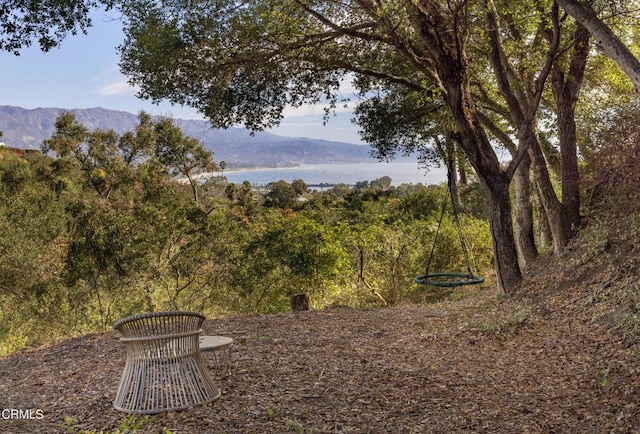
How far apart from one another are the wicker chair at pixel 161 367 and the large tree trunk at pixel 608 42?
4244mm

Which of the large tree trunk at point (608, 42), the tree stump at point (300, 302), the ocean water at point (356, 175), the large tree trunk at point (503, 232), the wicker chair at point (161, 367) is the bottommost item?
the tree stump at point (300, 302)

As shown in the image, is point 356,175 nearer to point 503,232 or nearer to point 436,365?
point 503,232

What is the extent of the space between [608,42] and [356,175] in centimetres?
1516

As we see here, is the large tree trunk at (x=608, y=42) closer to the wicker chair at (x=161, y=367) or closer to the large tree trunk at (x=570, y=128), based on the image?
the large tree trunk at (x=570, y=128)

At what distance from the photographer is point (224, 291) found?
959 cm

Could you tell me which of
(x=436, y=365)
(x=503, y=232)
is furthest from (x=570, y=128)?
(x=436, y=365)

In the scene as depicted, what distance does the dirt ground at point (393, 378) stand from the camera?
359cm

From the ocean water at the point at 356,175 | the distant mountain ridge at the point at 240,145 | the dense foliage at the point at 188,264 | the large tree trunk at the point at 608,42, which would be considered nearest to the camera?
the large tree trunk at the point at 608,42

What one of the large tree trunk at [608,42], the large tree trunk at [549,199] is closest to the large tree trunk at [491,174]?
the large tree trunk at [549,199]

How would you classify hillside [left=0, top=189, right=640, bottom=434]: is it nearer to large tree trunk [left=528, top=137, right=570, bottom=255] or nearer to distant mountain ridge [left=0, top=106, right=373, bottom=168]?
large tree trunk [left=528, top=137, right=570, bottom=255]

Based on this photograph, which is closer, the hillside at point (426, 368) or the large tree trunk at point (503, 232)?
the hillside at point (426, 368)

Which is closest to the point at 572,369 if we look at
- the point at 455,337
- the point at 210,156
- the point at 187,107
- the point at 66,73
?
the point at 455,337

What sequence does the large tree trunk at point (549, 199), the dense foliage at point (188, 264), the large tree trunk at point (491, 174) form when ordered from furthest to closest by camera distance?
the dense foliage at point (188, 264), the large tree trunk at point (549, 199), the large tree trunk at point (491, 174)

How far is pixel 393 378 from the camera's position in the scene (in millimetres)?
4523
